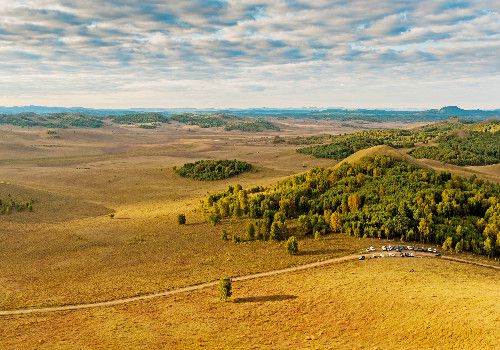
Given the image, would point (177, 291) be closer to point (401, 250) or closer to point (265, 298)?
point (265, 298)

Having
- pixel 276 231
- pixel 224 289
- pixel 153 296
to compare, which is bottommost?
pixel 153 296

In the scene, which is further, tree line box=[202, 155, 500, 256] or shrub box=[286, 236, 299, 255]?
→ tree line box=[202, 155, 500, 256]

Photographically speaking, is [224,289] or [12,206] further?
[12,206]

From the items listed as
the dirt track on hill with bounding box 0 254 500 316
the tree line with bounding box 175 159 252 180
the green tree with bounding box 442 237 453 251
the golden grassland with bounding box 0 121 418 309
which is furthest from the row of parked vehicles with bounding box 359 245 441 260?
the tree line with bounding box 175 159 252 180

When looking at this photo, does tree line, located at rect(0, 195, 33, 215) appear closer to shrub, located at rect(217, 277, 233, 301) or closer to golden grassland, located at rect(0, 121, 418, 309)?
golden grassland, located at rect(0, 121, 418, 309)

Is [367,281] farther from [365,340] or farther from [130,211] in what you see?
[130,211]

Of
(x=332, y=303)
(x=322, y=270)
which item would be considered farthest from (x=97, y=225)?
(x=332, y=303)

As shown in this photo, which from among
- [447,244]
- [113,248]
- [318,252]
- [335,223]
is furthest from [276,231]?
[113,248]

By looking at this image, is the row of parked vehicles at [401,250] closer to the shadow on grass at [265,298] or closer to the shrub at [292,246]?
the shrub at [292,246]
